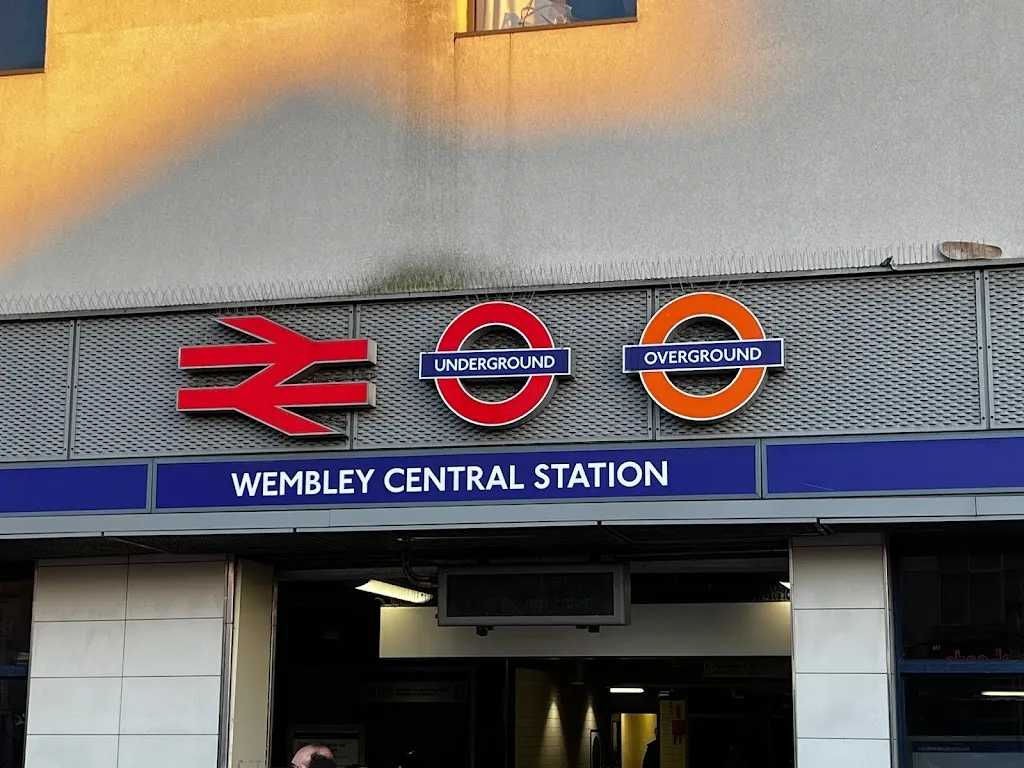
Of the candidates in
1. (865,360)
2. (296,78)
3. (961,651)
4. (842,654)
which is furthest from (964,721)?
(296,78)

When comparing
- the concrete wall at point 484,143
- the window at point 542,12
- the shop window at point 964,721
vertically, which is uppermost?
the window at point 542,12

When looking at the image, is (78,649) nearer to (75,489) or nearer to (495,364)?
(75,489)

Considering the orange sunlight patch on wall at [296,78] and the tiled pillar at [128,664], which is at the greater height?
the orange sunlight patch on wall at [296,78]

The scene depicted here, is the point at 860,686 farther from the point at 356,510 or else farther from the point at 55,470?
the point at 55,470

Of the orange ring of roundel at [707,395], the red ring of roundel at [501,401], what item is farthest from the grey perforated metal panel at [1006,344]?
the red ring of roundel at [501,401]

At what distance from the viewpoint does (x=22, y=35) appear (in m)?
12.6

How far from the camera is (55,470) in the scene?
36.7ft

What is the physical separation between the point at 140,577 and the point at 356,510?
207 centimetres

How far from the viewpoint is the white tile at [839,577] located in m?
10.2

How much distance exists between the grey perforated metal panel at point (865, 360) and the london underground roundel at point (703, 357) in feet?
0.31

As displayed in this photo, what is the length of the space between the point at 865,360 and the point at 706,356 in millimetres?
988

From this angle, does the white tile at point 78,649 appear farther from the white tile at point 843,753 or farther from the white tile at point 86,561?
the white tile at point 843,753

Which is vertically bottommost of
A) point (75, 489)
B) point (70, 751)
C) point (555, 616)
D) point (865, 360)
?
point (70, 751)

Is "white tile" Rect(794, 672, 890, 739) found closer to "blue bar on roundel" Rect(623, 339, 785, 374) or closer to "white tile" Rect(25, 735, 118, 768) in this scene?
"blue bar on roundel" Rect(623, 339, 785, 374)
